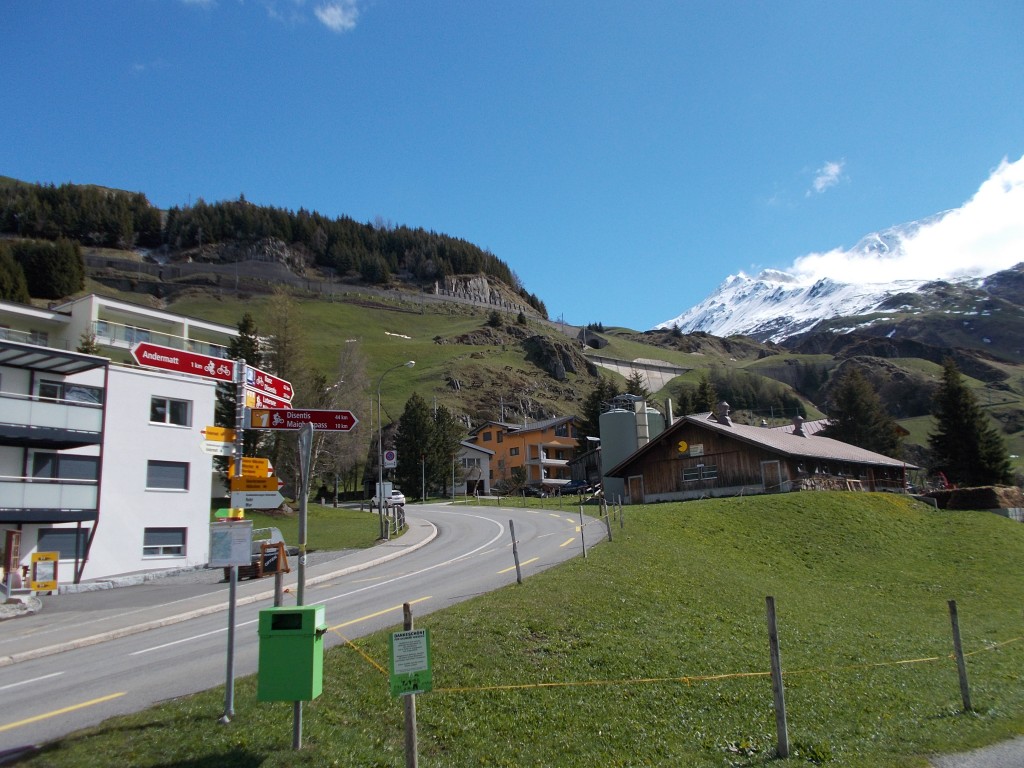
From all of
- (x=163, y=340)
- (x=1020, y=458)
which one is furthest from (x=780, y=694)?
(x=1020, y=458)

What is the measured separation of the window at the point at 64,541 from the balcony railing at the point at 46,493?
3.59 ft

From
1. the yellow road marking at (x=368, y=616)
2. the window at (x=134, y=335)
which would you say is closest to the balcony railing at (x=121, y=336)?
the window at (x=134, y=335)

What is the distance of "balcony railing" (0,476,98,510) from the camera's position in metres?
25.8

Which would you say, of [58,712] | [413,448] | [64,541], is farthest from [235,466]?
[413,448]

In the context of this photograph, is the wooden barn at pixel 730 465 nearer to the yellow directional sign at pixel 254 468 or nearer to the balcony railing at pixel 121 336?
the balcony railing at pixel 121 336

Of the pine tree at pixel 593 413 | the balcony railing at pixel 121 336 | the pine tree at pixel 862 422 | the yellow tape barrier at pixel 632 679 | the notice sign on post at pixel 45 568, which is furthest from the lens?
the pine tree at pixel 593 413

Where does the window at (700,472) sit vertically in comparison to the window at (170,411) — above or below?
below

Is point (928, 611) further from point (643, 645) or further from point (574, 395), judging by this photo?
point (574, 395)

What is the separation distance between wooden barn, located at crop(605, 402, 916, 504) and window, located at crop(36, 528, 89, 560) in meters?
33.6

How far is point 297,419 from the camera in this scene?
9203mm

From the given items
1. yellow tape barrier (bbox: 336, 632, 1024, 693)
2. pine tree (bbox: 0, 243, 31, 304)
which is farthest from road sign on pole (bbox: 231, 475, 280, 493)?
pine tree (bbox: 0, 243, 31, 304)

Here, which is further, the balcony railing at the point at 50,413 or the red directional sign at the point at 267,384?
the balcony railing at the point at 50,413

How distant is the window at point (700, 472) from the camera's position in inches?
1812

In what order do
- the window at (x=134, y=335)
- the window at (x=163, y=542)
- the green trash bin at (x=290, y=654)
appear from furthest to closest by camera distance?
1. the window at (x=134, y=335)
2. the window at (x=163, y=542)
3. the green trash bin at (x=290, y=654)
